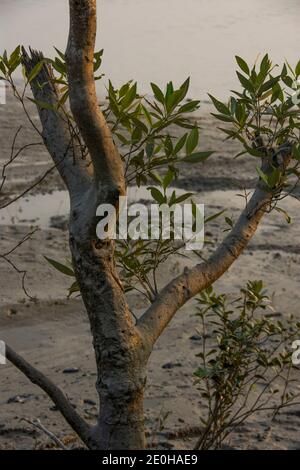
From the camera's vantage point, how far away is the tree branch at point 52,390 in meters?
3.24

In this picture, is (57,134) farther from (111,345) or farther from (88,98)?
(111,345)

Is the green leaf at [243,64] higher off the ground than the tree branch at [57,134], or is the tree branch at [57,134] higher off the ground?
the green leaf at [243,64]

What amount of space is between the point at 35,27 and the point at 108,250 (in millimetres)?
12995

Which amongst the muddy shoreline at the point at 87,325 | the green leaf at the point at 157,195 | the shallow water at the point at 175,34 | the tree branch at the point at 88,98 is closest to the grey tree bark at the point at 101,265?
the tree branch at the point at 88,98

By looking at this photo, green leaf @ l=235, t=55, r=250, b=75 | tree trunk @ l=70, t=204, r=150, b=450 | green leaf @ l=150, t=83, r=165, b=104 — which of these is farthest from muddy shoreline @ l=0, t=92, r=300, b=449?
tree trunk @ l=70, t=204, r=150, b=450

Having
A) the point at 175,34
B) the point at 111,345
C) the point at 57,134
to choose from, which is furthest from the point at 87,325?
the point at 175,34

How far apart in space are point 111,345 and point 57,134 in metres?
0.71

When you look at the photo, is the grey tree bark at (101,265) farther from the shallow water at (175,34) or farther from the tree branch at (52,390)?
the shallow water at (175,34)

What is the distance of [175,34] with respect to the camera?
15.7 m

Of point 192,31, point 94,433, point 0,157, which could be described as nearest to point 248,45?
point 192,31

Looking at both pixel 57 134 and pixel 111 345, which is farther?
pixel 57 134

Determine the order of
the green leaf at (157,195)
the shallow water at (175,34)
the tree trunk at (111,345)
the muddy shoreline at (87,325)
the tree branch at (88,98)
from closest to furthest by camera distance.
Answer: the tree branch at (88,98)
the tree trunk at (111,345)
the green leaf at (157,195)
the muddy shoreline at (87,325)
the shallow water at (175,34)

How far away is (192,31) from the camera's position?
52.9ft

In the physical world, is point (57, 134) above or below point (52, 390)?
above
